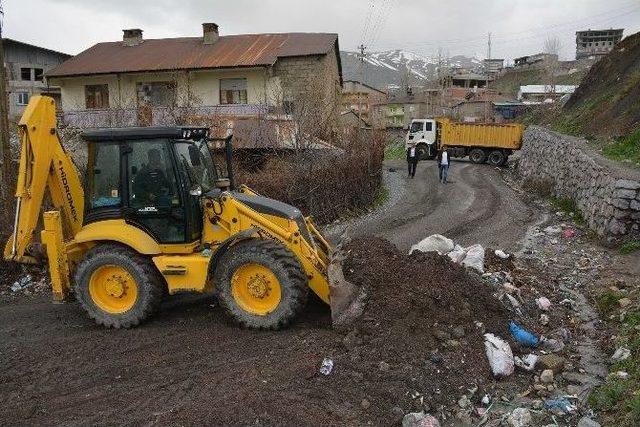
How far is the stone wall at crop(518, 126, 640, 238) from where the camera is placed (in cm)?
1038

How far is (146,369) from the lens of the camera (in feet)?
18.5

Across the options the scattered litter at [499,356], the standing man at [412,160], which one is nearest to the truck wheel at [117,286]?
the scattered litter at [499,356]

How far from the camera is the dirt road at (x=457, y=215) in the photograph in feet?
42.1

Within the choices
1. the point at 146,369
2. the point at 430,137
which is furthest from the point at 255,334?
the point at 430,137

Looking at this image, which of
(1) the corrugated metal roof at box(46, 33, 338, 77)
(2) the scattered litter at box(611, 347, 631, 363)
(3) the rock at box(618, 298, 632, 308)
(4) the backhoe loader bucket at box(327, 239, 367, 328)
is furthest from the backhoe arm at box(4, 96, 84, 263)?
(1) the corrugated metal roof at box(46, 33, 338, 77)

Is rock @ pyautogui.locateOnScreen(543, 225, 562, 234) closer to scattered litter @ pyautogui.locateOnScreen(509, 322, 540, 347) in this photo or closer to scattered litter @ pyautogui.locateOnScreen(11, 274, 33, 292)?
scattered litter @ pyautogui.locateOnScreen(509, 322, 540, 347)

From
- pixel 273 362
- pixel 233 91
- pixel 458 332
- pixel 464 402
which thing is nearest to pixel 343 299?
pixel 273 362

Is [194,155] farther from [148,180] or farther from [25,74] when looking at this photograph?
[25,74]

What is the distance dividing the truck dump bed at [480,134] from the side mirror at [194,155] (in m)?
24.0

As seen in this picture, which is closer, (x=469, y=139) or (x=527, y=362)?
(x=527, y=362)

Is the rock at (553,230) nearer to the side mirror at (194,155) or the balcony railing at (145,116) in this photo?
the side mirror at (194,155)

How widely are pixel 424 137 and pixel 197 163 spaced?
24.8m

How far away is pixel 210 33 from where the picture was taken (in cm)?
3012

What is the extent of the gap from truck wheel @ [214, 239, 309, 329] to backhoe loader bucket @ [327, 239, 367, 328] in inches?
12.5
